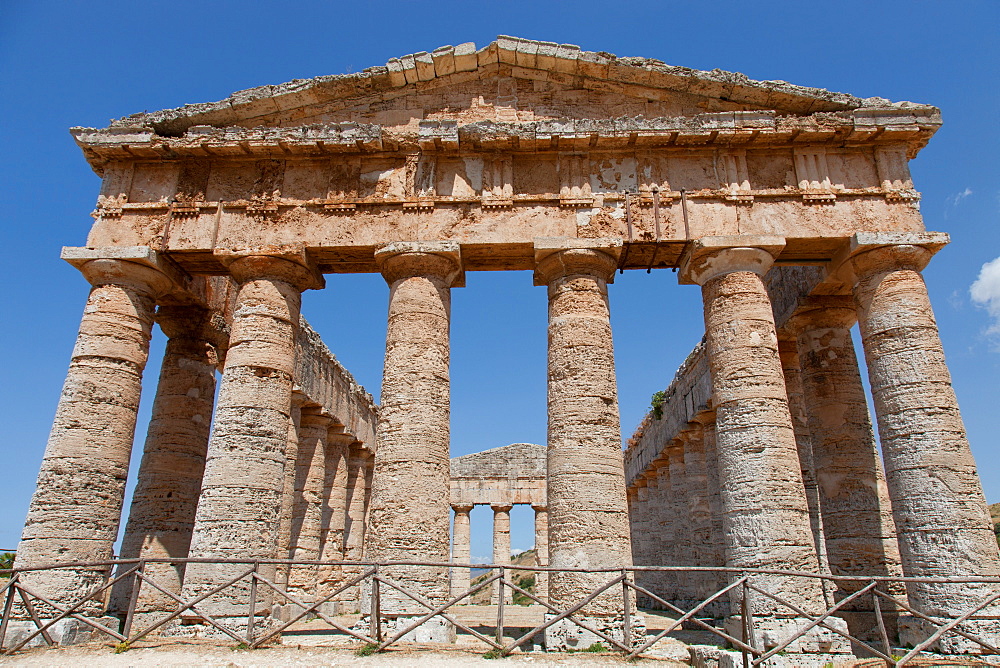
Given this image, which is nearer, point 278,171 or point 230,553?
point 230,553

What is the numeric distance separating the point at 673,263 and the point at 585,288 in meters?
2.15

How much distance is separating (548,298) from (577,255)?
3.16 ft

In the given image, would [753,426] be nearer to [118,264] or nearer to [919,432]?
[919,432]

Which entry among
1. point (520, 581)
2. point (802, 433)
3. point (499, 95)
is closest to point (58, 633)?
point (499, 95)

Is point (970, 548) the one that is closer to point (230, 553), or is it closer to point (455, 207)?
point (455, 207)

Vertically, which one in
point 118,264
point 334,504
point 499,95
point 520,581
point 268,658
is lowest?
point 268,658

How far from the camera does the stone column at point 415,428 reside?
10.6 meters

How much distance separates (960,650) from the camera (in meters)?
9.52

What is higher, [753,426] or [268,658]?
[753,426]

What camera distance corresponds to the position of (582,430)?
11141 mm

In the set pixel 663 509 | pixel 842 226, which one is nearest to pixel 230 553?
pixel 842 226

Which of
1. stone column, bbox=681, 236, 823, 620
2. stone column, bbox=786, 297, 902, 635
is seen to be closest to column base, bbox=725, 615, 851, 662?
stone column, bbox=681, 236, 823, 620

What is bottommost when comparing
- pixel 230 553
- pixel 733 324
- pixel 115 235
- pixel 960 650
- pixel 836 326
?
pixel 960 650

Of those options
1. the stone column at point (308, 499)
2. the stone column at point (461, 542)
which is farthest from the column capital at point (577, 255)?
the stone column at point (461, 542)
